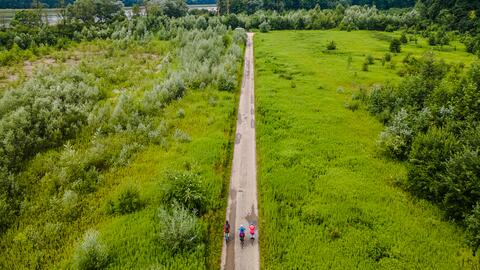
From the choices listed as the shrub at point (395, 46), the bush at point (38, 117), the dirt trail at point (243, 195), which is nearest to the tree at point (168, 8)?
the shrub at point (395, 46)

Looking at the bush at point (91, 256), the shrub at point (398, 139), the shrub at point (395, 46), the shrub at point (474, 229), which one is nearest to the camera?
the bush at point (91, 256)

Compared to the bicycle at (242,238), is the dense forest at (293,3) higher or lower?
higher

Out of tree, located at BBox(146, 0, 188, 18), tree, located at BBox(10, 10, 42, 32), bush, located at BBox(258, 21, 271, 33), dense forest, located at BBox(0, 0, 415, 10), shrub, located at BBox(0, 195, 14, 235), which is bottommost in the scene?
shrub, located at BBox(0, 195, 14, 235)

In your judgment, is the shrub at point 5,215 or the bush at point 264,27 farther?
the bush at point 264,27

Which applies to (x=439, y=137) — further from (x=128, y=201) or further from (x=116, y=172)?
(x=116, y=172)

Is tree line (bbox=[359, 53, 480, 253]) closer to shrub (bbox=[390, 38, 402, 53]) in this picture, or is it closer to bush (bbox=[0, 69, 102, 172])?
bush (bbox=[0, 69, 102, 172])

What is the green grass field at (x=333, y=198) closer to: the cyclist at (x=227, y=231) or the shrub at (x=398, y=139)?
the shrub at (x=398, y=139)

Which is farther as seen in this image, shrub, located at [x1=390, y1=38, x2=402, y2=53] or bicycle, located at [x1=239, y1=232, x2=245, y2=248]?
shrub, located at [x1=390, y1=38, x2=402, y2=53]

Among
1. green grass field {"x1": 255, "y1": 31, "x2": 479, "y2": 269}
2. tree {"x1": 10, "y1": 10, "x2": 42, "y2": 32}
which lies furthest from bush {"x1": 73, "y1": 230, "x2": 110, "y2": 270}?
tree {"x1": 10, "y1": 10, "x2": 42, "y2": 32}
